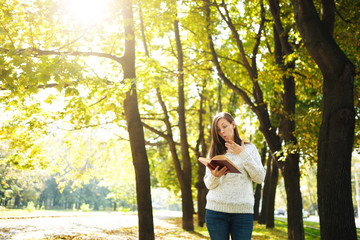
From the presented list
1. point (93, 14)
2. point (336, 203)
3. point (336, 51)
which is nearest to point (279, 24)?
point (336, 51)

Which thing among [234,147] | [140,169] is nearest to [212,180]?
[234,147]

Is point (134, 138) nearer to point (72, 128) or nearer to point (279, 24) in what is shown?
point (279, 24)

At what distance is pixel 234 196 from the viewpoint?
3127mm

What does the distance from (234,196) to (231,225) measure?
0.26 m

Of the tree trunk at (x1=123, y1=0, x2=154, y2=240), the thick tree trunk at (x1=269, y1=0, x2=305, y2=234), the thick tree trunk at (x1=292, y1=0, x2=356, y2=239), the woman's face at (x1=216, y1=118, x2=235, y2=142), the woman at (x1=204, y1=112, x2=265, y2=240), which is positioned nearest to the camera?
the woman at (x1=204, y1=112, x2=265, y2=240)

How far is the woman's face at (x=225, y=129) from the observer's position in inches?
133

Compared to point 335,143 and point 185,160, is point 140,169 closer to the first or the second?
point 335,143

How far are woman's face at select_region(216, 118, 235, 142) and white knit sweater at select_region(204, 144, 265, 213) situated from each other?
0.22 m

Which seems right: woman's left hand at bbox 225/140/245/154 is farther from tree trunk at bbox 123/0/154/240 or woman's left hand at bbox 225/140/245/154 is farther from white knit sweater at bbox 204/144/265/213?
tree trunk at bbox 123/0/154/240

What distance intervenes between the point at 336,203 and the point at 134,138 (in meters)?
4.93

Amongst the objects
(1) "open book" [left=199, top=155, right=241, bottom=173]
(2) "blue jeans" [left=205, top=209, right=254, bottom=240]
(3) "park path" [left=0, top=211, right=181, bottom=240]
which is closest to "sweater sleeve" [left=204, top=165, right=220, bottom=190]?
(1) "open book" [left=199, top=155, right=241, bottom=173]

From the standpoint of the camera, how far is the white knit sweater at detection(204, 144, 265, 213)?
3096 millimetres

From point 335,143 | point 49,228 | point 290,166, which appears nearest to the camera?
point 335,143

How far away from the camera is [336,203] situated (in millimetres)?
5227
